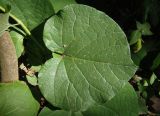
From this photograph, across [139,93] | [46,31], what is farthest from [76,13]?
[139,93]

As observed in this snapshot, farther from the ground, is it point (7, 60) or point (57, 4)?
point (57, 4)

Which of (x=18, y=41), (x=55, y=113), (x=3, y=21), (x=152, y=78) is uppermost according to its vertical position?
(x=3, y=21)

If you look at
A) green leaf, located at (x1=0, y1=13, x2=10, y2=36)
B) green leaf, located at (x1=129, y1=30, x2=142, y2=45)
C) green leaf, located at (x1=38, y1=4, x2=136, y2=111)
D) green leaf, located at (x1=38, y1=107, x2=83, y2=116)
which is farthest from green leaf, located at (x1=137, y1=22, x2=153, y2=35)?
green leaf, located at (x1=0, y1=13, x2=10, y2=36)

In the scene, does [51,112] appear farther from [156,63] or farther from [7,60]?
[156,63]

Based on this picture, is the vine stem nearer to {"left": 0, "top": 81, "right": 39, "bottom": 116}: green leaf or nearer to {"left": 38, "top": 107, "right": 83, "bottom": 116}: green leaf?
{"left": 0, "top": 81, "right": 39, "bottom": 116}: green leaf

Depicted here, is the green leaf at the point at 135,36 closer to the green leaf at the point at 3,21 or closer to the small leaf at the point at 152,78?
the small leaf at the point at 152,78

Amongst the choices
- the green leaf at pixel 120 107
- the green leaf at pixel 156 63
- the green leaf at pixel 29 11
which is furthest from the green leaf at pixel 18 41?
the green leaf at pixel 156 63

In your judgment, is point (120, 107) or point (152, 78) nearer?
point (120, 107)

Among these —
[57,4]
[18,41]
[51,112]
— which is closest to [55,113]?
[51,112]
